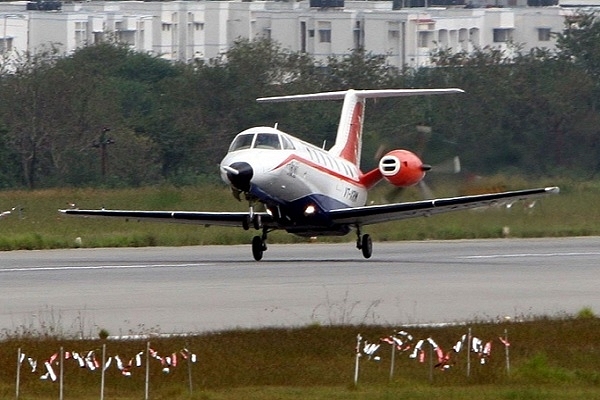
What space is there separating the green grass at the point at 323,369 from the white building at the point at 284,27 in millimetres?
81051

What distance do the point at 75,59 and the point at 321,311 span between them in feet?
167

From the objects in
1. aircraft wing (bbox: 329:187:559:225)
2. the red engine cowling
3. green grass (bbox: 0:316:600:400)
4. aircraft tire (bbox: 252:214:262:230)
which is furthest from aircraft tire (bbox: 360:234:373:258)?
green grass (bbox: 0:316:600:400)

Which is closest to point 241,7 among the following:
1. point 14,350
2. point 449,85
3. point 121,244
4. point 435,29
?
point 435,29

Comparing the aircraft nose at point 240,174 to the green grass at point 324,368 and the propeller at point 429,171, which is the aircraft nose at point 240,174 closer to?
the propeller at point 429,171

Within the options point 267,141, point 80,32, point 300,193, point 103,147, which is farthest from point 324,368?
point 80,32

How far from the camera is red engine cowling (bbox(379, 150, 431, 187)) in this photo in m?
29.2

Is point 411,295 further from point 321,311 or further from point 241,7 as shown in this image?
point 241,7

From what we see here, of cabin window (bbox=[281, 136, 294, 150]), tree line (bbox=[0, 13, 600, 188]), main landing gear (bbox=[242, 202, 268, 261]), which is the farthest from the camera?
tree line (bbox=[0, 13, 600, 188])

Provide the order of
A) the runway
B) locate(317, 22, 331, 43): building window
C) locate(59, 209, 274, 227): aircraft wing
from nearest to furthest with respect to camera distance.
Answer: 1. the runway
2. locate(59, 209, 274, 227): aircraft wing
3. locate(317, 22, 331, 43): building window

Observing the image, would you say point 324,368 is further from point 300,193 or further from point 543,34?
point 543,34

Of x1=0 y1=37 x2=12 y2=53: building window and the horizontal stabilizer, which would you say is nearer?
the horizontal stabilizer

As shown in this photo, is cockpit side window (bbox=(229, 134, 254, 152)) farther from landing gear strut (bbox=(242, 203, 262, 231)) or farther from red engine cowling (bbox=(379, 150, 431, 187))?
red engine cowling (bbox=(379, 150, 431, 187))

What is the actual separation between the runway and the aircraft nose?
5.65ft

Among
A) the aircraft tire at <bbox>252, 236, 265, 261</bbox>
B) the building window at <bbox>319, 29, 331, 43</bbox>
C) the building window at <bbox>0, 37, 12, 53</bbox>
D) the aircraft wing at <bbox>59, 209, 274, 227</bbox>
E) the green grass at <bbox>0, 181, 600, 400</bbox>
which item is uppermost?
the building window at <bbox>319, 29, 331, 43</bbox>
